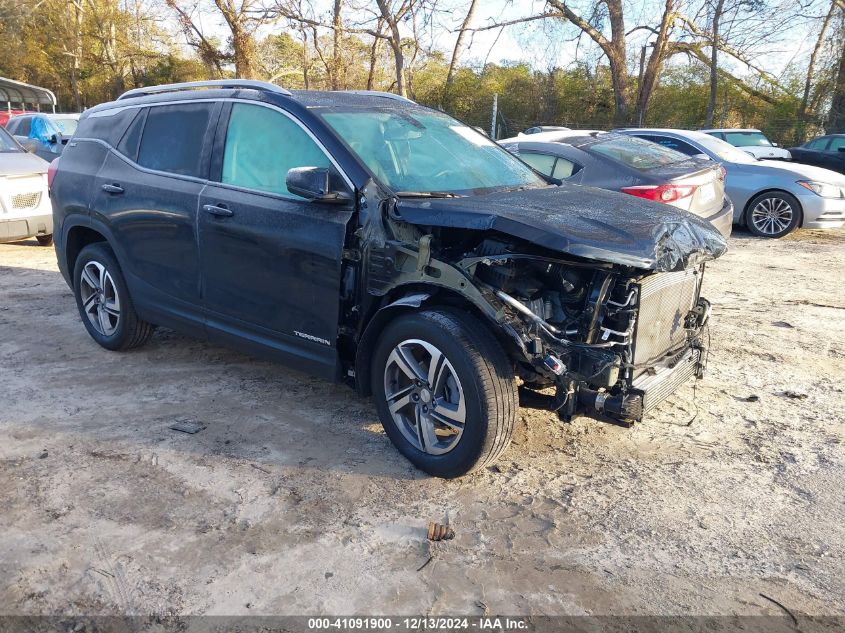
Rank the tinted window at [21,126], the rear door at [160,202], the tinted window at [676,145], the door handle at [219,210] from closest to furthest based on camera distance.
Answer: the door handle at [219,210] → the rear door at [160,202] → the tinted window at [676,145] → the tinted window at [21,126]

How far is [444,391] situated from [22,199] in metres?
7.83

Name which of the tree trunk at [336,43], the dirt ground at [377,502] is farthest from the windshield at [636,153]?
the tree trunk at [336,43]

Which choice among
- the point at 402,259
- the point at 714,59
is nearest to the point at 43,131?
the point at 402,259

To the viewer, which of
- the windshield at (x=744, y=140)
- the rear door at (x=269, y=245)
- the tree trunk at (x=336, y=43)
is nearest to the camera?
the rear door at (x=269, y=245)

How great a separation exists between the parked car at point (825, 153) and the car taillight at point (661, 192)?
11485 millimetres

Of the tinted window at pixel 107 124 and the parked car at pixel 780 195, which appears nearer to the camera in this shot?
the tinted window at pixel 107 124

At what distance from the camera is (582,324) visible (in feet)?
10.8

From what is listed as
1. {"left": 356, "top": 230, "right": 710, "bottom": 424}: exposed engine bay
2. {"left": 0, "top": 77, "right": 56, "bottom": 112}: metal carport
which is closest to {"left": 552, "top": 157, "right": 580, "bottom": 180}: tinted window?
{"left": 356, "top": 230, "right": 710, "bottom": 424}: exposed engine bay

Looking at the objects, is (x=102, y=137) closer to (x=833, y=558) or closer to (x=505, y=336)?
(x=505, y=336)

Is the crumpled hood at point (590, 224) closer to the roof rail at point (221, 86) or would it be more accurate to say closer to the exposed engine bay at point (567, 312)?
the exposed engine bay at point (567, 312)

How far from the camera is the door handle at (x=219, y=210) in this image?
415 centimetres

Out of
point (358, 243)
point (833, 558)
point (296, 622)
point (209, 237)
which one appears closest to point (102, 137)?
point (209, 237)

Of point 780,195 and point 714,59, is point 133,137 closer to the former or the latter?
point 780,195

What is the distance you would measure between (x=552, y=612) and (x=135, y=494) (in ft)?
6.61
